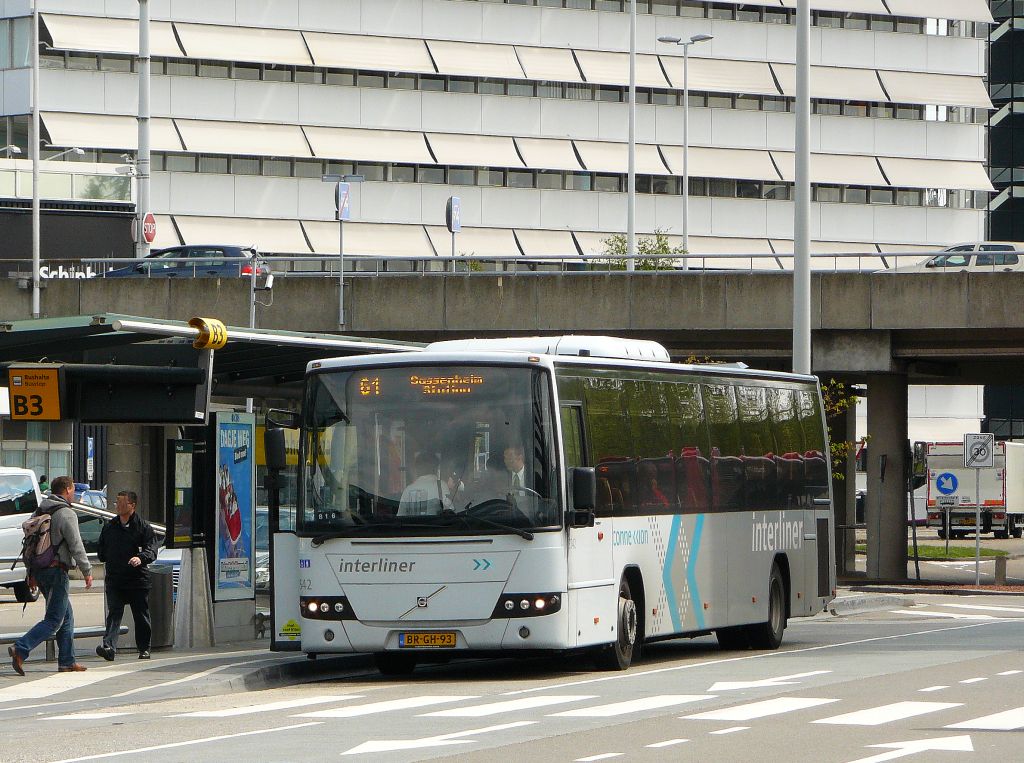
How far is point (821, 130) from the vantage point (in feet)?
287

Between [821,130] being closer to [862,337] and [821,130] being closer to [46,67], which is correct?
[46,67]

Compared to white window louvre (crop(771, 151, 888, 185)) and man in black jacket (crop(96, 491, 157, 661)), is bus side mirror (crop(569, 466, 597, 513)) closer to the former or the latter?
man in black jacket (crop(96, 491, 157, 661))

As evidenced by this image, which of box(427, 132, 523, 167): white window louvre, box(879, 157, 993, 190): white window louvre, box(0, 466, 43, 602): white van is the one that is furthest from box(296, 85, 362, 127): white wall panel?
box(0, 466, 43, 602): white van

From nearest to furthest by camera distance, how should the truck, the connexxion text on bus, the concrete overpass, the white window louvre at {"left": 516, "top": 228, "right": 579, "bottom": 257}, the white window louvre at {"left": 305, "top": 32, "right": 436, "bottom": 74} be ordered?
the connexxion text on bus
the concrete overpass
the truck
the white window louvre at {"left": 305, "top": 32, "right": 436, "bottom": 74}
the white window louvre at {"left": 516, "top": 228, "right": 579, "bottom": 257}

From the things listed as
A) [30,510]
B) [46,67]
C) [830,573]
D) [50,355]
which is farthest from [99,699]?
Result: [46,67]

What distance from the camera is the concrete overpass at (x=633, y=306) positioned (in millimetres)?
37969

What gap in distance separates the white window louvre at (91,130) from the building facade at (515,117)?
0.11 meters

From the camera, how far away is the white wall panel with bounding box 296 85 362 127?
7888cm

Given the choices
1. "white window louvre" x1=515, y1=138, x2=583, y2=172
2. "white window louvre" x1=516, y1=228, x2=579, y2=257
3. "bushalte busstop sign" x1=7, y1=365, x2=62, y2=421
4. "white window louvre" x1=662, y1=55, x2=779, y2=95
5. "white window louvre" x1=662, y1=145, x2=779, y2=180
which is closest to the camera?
"bushalte busstop sign" x1=7, y1=365, x2=62, y2=421

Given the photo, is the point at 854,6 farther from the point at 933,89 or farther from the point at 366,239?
the point at 366,239

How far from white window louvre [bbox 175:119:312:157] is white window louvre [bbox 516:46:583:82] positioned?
10.4 m

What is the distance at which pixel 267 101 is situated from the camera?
7819 cm

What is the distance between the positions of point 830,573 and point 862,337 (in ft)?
53.2

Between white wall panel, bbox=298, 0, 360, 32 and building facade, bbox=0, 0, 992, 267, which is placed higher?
white wall panel, bbox=298, 0, 360, 32
